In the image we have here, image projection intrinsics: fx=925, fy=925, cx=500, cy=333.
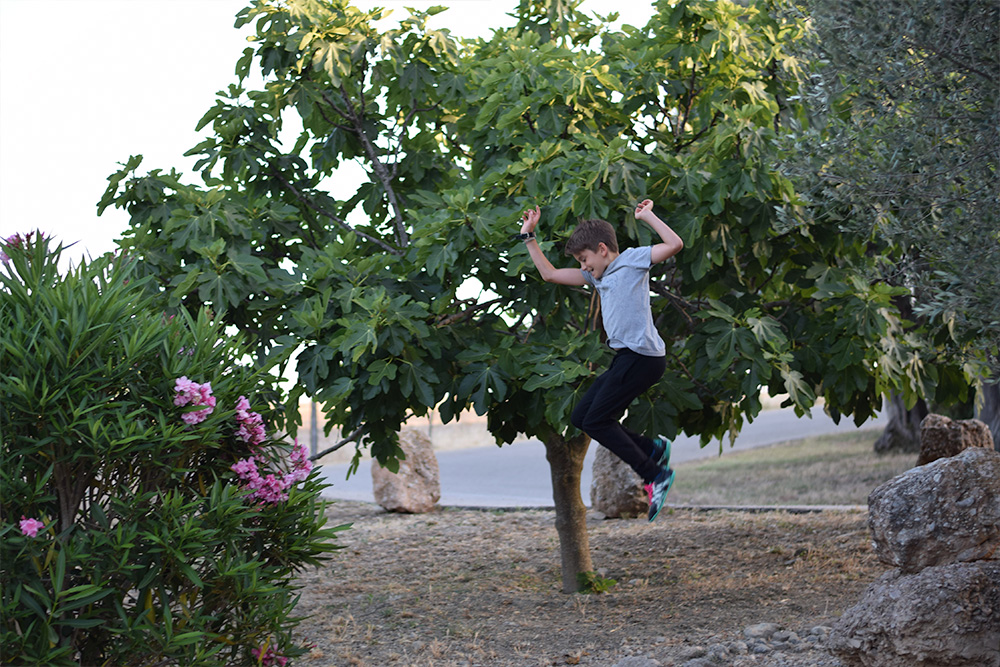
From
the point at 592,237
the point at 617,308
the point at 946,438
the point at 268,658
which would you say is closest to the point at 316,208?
the point at 592,237

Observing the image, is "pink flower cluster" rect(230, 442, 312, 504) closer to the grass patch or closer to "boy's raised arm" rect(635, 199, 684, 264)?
"boy's raised arm" rect(635, 199, 684, 264)

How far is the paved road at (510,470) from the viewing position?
56.8 ft

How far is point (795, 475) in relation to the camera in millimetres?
17047

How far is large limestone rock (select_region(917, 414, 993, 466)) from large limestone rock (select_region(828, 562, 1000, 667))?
15.5 ft

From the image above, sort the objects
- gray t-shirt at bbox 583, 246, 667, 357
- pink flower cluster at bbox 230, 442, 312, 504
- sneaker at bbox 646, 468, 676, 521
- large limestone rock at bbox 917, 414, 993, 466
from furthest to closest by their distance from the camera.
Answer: large limestone rock at bbox 917, 414, 993, 466 → sneaker at bbox 646, 468, 676, 521 → gray t-shirt at bbox 583, 246, 667, 357 → pink flower cluster at bbox 230, 442, 312, 504

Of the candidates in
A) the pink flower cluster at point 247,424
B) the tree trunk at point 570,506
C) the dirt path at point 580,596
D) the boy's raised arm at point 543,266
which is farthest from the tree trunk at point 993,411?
the pink flower cluster at point 247,424

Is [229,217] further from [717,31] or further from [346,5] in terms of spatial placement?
[717,31]

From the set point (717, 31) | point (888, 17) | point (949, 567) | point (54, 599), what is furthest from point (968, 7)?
point (54, 599)

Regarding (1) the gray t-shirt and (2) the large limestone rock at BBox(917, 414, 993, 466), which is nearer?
(1) the gray t-shirt

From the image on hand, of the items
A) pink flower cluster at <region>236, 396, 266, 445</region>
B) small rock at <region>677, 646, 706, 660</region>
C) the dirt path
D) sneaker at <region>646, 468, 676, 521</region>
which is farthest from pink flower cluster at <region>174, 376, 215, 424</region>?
small rock at <region>677, 646, 706, 660</region>

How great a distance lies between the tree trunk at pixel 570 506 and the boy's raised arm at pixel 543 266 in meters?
2.81

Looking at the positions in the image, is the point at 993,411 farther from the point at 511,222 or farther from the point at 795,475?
the point at 511,222

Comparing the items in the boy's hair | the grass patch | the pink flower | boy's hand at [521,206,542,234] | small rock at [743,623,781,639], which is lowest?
small rock at [743,623,781,639]

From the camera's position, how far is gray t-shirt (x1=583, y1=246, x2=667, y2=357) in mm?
5078
